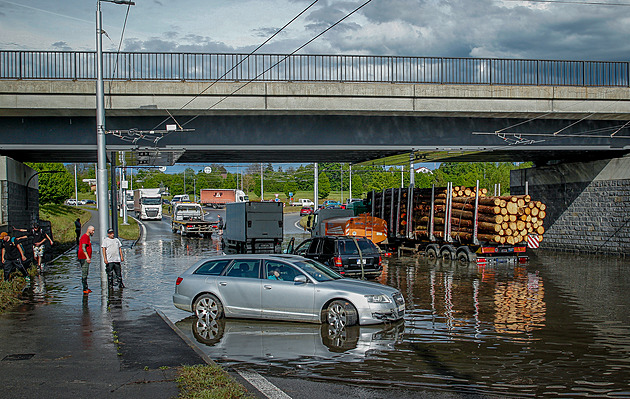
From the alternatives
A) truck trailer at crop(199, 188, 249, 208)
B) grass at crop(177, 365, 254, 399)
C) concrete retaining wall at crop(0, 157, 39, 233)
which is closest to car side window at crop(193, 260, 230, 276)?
grass at crop(177, 365, 254, 399)

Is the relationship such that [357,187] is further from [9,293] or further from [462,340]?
[462,340]

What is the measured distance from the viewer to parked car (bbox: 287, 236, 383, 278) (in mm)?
19359

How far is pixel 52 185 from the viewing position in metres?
63.2

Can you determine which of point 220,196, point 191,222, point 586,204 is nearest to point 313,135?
point 586,204

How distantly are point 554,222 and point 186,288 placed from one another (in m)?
26.2

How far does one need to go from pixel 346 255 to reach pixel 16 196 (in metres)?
13.2

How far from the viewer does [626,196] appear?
29.2 metres

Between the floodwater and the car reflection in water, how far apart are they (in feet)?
0.06

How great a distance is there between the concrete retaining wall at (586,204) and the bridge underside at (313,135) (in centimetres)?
180

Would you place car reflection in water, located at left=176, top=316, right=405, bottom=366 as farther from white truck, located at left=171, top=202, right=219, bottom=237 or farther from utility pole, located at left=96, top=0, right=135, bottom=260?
white truck, located at left=171, top=202, right=219, bottom=237

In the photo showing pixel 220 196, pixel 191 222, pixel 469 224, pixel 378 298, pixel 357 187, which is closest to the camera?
pixel 378 298

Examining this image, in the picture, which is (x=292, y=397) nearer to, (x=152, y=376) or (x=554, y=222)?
(x=152, y=376)

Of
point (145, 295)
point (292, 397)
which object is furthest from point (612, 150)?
point (292, 397)

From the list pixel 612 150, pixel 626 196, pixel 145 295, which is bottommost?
pixel 145 295
